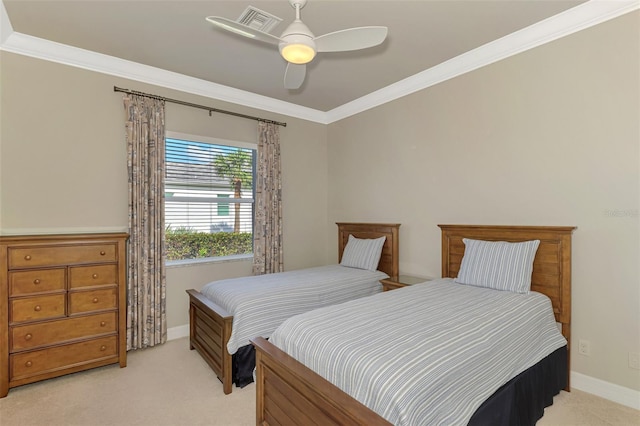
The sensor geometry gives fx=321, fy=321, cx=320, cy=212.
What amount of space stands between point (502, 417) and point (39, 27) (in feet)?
14.2

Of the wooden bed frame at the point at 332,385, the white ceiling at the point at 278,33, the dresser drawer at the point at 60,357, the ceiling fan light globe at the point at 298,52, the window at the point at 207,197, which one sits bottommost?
the dresser drawer at the point at 60,357

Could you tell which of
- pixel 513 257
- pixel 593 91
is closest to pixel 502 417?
pixel 513 257

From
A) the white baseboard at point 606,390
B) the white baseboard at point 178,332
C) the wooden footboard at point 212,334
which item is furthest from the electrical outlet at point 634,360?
the white baseboard at point 178,332

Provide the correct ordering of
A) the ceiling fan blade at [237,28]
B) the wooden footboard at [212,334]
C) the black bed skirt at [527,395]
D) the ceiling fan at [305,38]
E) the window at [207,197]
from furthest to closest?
1. the window at [207,197]
2. the wooden footboard at [212,334]
3. the ceiling fan at [305,38]
4. the ceiling fan blade at [237,28]
5. the black bed skirt at [527,395]

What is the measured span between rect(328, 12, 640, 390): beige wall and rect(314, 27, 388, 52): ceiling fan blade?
1602mm

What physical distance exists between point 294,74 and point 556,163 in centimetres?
223

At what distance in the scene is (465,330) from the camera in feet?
5.71

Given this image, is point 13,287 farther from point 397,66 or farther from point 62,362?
point 397,66

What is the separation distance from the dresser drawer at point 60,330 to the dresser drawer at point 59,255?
473mm

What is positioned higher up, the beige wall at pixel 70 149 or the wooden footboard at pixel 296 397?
the beige wall at pixel 70 149

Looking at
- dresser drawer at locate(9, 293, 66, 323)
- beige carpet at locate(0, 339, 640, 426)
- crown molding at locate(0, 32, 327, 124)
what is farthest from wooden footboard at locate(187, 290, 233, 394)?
crown molding at locate(0, 32, 327, 124)

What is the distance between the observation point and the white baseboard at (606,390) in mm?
2247

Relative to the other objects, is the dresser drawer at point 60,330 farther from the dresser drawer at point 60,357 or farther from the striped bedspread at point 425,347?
the striped bedspread at point 425,347

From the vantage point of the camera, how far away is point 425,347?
1521 millimetres
